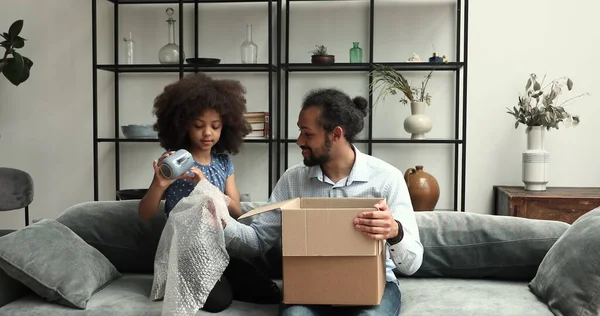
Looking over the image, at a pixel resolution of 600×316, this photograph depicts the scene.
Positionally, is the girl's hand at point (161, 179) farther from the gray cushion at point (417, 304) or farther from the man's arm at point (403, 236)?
the man's arm at point (403, 236)

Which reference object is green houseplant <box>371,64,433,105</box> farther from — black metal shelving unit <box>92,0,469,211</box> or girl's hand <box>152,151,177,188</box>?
girl's hand <box>152,151,177,188</box>

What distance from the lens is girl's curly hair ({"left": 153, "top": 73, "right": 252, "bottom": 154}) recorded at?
245 cm

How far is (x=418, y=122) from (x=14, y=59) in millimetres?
2578

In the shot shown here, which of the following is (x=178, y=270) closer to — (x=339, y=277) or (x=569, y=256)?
(x=339, y=277)

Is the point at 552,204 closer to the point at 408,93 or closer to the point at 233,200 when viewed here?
the point at 408,93

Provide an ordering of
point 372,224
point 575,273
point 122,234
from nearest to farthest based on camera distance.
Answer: point 372,224 < point 575,273 < point 122,234

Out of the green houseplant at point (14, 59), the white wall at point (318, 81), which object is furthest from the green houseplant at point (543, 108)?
the green houseplant at point (14, 59)

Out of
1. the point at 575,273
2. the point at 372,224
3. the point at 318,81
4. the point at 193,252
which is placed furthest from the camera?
the point at 318,81

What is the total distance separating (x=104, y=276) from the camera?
2.40 m

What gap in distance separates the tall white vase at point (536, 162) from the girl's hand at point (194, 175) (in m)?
2.66

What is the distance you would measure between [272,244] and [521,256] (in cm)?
86

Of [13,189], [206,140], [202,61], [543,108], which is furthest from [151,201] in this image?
[543,108]

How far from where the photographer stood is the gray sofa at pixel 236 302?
2.17m

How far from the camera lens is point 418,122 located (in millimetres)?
4500
